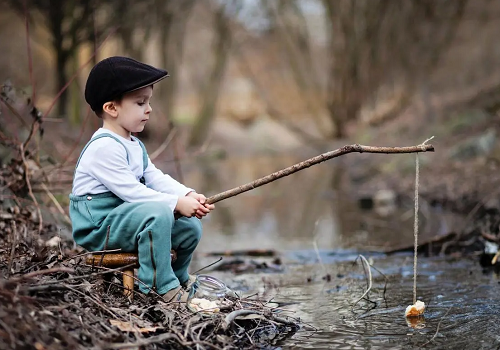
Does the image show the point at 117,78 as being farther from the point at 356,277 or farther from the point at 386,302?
the point at 356,277

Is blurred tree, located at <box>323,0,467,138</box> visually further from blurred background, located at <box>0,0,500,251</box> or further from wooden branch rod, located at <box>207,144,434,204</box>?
wooden branch rod, located at <box>207,144,434,204</box>

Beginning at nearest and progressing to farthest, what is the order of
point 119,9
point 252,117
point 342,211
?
point 342,211 → point 119,9 → point 252,117

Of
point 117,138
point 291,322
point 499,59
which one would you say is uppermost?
point 499,59

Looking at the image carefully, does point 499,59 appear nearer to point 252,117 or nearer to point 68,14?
point 68,14

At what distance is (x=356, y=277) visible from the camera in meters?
5.16

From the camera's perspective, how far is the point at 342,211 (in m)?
9.52

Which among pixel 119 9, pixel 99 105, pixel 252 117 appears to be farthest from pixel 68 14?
pixel 252 117

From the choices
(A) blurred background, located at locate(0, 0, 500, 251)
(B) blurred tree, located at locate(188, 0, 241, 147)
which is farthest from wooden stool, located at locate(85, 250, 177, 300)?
(B) blurred tree, located at locate(188, 0, 241, 147)

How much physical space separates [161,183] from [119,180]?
1.20 feet

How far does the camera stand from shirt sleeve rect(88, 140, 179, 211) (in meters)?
3.63

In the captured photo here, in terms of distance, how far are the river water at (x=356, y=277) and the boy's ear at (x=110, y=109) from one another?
1.46 m

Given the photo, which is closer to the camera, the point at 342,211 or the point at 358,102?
the point at 342,211

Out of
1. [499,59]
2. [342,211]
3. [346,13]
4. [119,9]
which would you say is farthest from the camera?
[346,13]

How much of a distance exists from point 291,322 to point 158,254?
2.54ft
